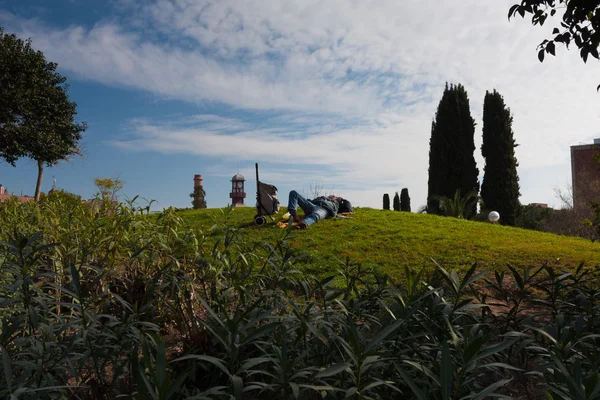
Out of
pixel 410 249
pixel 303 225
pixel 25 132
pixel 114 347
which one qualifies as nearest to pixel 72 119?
pixel 25 132

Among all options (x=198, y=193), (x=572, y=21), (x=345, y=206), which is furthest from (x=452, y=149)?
(x=572, y=21)

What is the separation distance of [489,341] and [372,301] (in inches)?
22.6

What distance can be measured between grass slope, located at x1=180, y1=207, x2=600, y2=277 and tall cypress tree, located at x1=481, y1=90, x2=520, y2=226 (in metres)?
10.1

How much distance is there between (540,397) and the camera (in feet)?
6.46

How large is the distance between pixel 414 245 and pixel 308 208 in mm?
3229

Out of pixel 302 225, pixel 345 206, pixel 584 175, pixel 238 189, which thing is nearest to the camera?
pixel 302 225

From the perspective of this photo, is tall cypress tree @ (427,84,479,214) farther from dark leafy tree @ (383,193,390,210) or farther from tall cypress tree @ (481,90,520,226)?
dark leafy tree @ (383,193,390,210)

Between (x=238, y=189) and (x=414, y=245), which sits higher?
(x=238, y=189)

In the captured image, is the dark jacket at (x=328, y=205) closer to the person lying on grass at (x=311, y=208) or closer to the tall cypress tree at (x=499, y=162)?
the person lying on grass at (x=311, y=208)

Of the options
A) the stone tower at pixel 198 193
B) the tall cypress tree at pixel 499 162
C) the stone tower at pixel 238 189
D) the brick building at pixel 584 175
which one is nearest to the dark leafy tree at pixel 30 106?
the stone tower at pixel 198 193

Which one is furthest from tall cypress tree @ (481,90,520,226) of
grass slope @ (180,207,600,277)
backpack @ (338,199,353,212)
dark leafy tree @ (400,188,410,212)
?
backpack @ (338,199,353,212)

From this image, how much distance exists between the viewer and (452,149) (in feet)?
69.3

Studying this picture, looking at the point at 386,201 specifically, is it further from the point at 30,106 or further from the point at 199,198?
the point at 30,106

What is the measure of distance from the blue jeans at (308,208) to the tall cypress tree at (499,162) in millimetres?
12598
